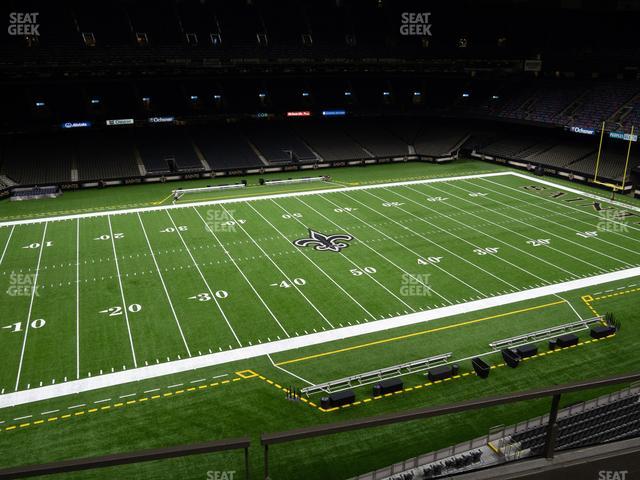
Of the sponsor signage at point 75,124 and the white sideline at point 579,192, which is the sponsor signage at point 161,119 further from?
the white sideline at point 579,192

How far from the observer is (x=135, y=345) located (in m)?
16.2

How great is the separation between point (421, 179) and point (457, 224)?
12034 millimetres

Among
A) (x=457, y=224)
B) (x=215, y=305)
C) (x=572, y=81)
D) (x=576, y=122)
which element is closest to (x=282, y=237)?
(x=215, y=305)

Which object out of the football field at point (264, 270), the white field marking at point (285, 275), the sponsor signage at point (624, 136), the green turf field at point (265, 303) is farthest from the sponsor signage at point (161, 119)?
the sponsor signage at point (624, 136)

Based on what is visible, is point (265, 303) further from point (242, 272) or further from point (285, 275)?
point (242, 272)

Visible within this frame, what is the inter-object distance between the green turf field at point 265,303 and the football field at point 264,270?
99 millimetres

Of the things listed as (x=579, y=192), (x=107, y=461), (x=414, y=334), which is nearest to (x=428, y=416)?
(x=107, y=461)

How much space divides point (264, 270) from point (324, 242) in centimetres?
461

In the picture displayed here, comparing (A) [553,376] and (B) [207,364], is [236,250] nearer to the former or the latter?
(B) [207,364]

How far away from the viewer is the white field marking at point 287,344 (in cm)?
1384

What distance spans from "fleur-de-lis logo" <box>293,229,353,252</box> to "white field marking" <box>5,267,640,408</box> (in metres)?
7.61

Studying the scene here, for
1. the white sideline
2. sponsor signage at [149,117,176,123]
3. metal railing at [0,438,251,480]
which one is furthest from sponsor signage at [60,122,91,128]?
metal railing at [0,438,251,480]

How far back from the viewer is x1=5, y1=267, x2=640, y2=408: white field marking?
545 inches

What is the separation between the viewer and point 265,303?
19.1 metres
